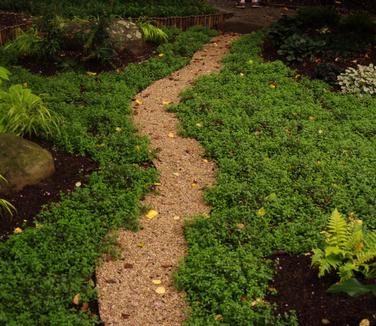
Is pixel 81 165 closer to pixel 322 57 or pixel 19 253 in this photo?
pixel 19 253

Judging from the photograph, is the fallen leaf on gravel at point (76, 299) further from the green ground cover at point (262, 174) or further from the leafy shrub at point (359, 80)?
the leafy shrub at point (359, 80)

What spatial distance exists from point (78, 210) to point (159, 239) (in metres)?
0.91

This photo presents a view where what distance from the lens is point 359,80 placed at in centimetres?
843

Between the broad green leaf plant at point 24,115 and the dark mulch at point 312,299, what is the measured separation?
3391 mm

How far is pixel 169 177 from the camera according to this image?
620 centimetres

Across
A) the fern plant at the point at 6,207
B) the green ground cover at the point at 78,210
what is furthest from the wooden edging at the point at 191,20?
the fern plant at the point at 6,207

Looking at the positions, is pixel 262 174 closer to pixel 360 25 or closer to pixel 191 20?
pixel 360 25

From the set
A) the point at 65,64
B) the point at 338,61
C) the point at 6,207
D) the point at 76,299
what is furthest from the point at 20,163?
the point at 338,61

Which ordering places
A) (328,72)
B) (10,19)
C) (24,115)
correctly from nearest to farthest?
(24,115) → (328,72) → (10,19)

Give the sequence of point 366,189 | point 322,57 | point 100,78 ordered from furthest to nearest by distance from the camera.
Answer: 1. point 322,57
2. point 100,78
3. point 366,189

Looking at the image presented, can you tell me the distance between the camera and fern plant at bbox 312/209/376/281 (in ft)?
14.4

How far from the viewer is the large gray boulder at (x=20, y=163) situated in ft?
17.8

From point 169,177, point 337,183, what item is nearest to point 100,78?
point 169,177

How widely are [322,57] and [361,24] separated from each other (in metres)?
1.11
